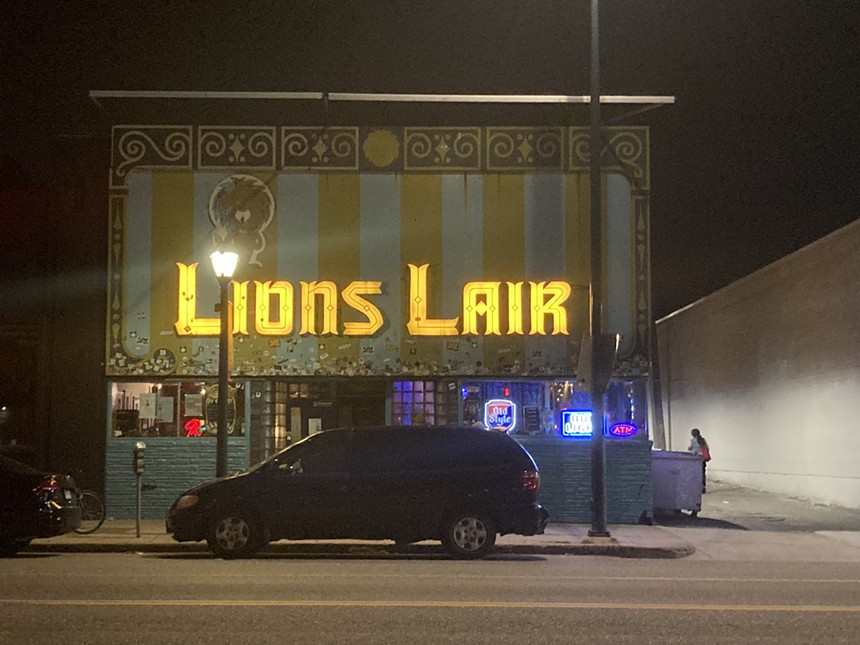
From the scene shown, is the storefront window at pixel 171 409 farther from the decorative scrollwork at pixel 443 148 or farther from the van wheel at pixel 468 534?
the van wheel at pixel 468 534

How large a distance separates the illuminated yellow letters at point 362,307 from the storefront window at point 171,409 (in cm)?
229

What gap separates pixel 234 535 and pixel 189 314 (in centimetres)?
598

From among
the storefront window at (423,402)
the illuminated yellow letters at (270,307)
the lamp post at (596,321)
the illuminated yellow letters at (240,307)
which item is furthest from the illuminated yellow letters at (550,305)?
the illuminated yellow letters at (240,307)

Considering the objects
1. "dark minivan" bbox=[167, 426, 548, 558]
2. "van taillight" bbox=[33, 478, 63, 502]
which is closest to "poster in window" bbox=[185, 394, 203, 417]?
"van taillight" bbox=[33, 478, 63, 502]

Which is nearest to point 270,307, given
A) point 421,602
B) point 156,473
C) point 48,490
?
point 156,473

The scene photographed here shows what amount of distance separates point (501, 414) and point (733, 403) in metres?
14.4

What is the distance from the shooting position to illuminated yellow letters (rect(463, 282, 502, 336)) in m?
19.8

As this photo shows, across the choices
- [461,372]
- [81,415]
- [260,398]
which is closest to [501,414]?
[461,372]

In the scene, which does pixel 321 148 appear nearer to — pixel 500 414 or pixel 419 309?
pixel 419 309

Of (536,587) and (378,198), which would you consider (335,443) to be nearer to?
(536,587)

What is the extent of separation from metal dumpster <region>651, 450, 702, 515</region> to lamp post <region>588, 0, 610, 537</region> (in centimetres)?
374

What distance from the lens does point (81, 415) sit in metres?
19.7

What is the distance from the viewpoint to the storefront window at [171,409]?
65.3 ft

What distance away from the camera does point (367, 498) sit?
15156mm
